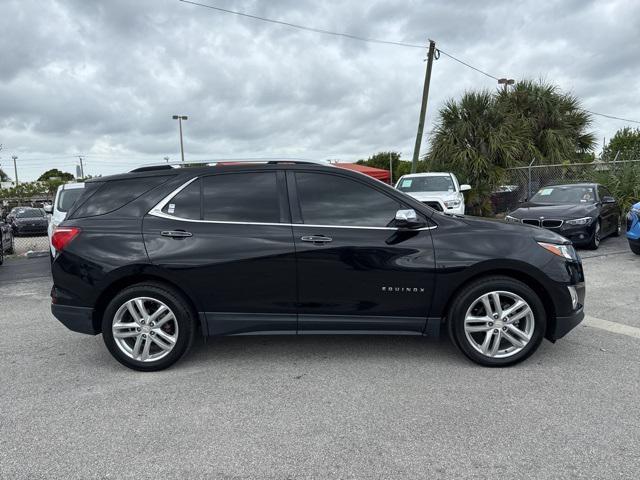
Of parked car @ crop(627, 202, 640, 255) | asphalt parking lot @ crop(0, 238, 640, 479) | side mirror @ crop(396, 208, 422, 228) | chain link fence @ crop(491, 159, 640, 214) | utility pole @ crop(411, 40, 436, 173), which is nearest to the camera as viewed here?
asphalt parking lot @ crop(0, 238, 640, 479)

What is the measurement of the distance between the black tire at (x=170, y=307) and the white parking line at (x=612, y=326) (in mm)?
3940

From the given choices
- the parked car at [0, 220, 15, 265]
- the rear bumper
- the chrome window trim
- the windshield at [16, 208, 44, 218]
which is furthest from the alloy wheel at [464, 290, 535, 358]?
the windshield at [16, 208, 44, 218]

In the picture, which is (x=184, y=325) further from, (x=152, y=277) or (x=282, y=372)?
(x=282, y=372)

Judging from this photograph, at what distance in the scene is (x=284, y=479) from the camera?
243 cm

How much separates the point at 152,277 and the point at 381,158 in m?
86.6

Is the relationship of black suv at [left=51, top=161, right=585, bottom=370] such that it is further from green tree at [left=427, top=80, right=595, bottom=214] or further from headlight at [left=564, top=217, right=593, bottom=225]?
green tree at [left=427, top=80, right=595, bottom=214]

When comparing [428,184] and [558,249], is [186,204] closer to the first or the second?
[558,249]

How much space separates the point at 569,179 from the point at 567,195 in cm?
527

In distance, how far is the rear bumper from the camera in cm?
380

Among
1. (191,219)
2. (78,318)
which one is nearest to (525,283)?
(191,219)

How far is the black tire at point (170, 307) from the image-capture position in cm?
376

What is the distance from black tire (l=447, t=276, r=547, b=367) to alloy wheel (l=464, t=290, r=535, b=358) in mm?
24

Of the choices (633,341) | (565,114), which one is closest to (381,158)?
(565,114)

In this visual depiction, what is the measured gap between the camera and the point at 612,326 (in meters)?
4.79
